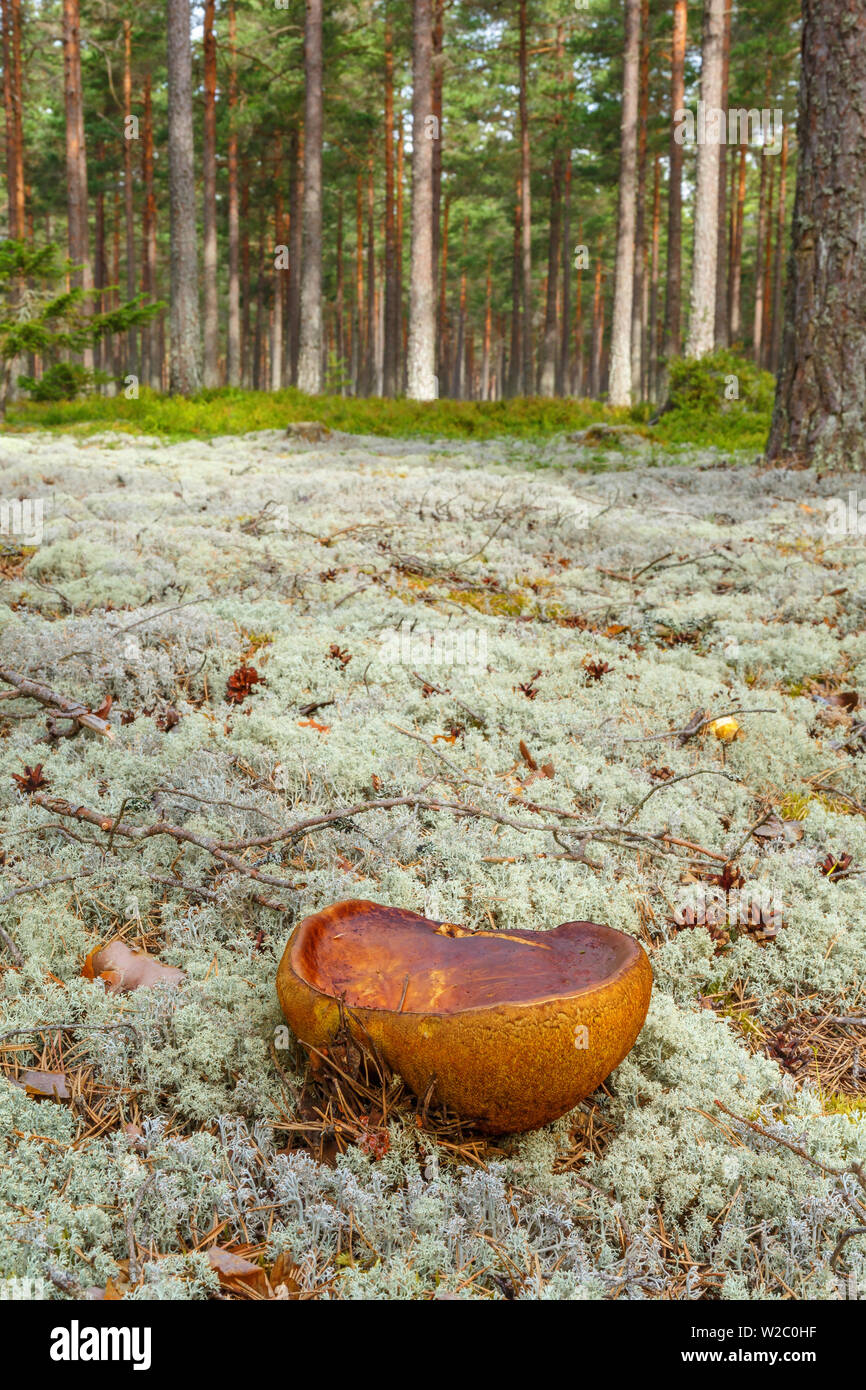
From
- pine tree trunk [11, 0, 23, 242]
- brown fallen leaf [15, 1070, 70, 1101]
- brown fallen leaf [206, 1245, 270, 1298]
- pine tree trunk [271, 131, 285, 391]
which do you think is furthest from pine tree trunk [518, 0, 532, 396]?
brown fallen leaf [206, 1245, 270, 1298]

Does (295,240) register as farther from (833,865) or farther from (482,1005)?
(482,1005)

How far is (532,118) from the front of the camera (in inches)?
1193

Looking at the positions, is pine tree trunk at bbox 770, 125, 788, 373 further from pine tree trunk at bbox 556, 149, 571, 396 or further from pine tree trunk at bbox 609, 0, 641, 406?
pine tree trunk at bbox 609, 0, 641, 406

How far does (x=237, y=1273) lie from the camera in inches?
59.4

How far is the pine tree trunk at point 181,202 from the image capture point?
15.0 metres

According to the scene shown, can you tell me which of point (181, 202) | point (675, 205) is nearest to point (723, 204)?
point (675, 205)

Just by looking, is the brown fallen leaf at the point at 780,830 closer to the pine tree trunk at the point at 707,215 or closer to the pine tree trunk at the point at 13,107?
the pine tree trunk at the point at 707,215

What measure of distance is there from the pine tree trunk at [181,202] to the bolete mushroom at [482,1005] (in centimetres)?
1512

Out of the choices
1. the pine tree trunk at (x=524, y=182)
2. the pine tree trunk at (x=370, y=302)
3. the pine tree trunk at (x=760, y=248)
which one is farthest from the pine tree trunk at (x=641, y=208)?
the pine tree trunk at (x=370, y=302)

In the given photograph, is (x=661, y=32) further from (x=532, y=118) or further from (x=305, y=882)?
(x=305, y=882)

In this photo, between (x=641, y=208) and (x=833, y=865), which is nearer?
(x=833, y=865)

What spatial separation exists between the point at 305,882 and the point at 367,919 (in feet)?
1.48

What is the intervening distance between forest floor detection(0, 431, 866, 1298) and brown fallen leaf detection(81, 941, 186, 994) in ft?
0.14

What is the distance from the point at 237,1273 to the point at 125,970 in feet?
2.85
